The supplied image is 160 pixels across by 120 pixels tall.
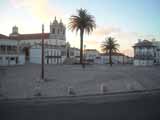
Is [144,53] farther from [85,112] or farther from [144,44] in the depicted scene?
[85,112]

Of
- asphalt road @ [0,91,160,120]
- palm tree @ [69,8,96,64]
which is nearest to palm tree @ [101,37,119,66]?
palm tree @ [69,8,96,64]

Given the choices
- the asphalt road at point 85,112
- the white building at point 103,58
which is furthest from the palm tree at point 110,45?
the asphalt road at point 85,112

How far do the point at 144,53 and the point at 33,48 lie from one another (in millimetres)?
56487

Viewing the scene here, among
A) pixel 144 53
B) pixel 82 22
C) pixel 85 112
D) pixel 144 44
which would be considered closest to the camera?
pixel 85 112

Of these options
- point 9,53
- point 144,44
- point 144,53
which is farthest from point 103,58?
point 9,53

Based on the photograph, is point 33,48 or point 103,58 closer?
point 33,48

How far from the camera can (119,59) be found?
130500mm

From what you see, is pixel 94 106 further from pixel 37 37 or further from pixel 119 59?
pixel 119 59

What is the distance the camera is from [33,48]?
7944 cm

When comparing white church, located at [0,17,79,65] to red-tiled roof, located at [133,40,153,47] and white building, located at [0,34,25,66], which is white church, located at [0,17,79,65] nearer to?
white building, located at [0,34,25,66]

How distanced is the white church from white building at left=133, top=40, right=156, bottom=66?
32.8 metres

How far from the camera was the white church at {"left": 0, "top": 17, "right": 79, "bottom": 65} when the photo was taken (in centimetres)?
6212

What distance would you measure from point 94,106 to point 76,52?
94.7 meters

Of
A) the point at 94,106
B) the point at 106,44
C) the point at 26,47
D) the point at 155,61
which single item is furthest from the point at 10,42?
the point at 155,61
